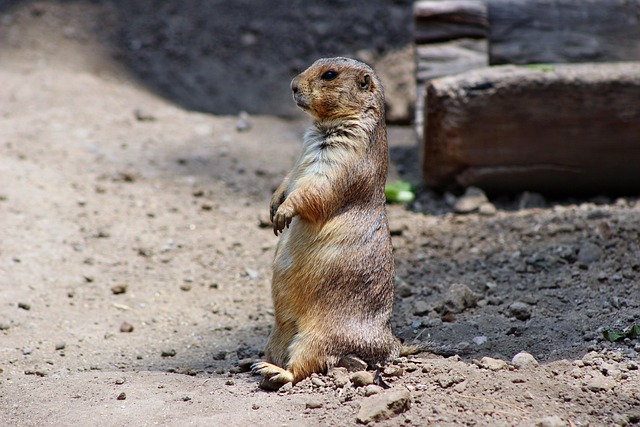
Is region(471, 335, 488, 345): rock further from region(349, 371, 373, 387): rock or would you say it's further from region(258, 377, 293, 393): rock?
region(258, 377, 293, 393): rock

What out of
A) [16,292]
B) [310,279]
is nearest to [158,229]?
[16,292]

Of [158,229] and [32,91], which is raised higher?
[32,91]

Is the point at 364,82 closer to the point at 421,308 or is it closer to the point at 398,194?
the point at 421,308

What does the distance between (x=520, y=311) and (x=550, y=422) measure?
1.32m

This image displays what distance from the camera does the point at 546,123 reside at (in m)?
5.83

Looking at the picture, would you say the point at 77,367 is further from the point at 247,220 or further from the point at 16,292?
the point at 247,220

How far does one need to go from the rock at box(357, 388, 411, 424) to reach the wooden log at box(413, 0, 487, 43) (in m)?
4.63

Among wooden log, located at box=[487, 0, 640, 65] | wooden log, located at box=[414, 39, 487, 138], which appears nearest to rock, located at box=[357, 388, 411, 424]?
wooden log, located at box=[414, 39, 487, 138]

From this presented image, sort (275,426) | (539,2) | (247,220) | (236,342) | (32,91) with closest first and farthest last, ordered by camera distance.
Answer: (275,426)
(236,342)
(247,220)
(539,2)
(32,91)

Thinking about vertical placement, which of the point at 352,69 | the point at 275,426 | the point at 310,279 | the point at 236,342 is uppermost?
the point at 352,69

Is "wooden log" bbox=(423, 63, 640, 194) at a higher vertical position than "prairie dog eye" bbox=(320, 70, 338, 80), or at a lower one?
lower

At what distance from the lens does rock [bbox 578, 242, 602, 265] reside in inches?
185

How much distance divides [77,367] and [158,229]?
1.92 meters

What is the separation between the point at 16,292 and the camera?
458 centimetres
